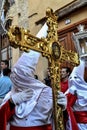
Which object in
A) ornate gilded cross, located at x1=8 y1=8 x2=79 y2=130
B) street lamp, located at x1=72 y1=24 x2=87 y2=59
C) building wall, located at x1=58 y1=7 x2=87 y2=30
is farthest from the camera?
building wall, located at x1=58 y1=7 x2=87 y2=30

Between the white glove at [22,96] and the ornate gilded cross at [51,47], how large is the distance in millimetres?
257

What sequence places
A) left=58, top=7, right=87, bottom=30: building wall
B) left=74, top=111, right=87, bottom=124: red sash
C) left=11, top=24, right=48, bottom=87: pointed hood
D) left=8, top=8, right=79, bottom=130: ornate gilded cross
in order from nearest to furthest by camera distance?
1. left=8, top=8, right=79, bottom=130: ornate gilded cross
2. left=11, top=24, right=48, bottom=87: pointed hood
3. left=74, top=111, right=87, bottom=124: red sash
4. left=58, top=7, right=87, bottom=30: building wall

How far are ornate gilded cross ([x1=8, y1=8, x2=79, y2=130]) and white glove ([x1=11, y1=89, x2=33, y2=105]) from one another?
10.1 inches

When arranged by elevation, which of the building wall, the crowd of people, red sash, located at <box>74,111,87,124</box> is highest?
the building wall

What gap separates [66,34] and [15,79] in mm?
4397

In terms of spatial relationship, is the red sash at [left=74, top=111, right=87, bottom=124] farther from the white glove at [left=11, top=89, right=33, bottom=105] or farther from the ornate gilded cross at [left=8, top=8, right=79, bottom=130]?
the white glove at [left=11, top=89, right=33, bottom=105]

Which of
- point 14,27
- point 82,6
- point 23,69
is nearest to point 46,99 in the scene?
point 23,69

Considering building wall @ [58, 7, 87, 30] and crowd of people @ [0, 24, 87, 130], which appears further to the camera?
building wall @ [58, 7, 87, 30]

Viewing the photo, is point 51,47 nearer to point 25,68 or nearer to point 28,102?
point 25,68

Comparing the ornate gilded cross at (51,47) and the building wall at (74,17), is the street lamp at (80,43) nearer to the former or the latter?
the ornate gilded cross at (51,47)

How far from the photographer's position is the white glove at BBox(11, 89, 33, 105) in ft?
10.6

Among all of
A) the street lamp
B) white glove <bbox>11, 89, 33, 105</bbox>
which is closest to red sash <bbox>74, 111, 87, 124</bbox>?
the street lamp

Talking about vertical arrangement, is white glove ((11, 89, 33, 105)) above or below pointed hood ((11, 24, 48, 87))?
below

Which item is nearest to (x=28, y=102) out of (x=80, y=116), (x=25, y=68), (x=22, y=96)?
(x=22, y=96)
